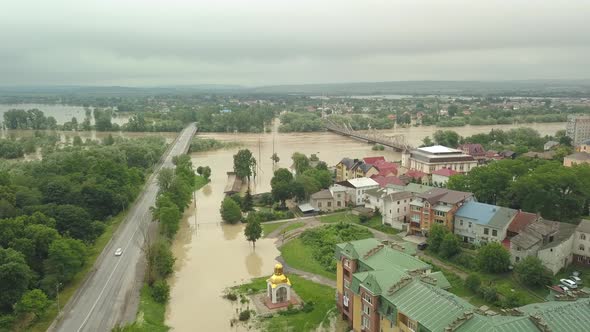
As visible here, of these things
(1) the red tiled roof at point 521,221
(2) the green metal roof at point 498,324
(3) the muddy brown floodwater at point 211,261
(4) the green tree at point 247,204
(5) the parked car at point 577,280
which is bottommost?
(3) the muddy brown floodwater at point 211,261

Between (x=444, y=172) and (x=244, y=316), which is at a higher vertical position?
(x=444, y=172)

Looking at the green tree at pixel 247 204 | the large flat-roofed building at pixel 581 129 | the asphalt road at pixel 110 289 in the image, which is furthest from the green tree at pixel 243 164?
the large flat-roofed building at pixel 581 129

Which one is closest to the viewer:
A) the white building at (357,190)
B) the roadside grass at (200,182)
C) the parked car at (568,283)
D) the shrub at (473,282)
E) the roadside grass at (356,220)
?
the parked car at (568,283)

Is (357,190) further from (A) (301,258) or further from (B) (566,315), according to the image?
(B) (566,315)

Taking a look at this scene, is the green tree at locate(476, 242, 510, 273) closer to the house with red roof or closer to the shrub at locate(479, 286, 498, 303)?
the shrub at locate(479, 286, 498, 303)

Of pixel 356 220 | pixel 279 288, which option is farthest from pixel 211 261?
pixel 356 220

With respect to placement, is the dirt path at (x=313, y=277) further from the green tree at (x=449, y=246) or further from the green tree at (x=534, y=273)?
the green tree at (x=534, y=273)

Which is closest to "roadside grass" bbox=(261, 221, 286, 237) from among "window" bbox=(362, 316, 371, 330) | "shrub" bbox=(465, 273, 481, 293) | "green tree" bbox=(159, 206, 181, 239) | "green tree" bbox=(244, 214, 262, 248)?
"green tree" bbox=(244, 214, 262, 248)
